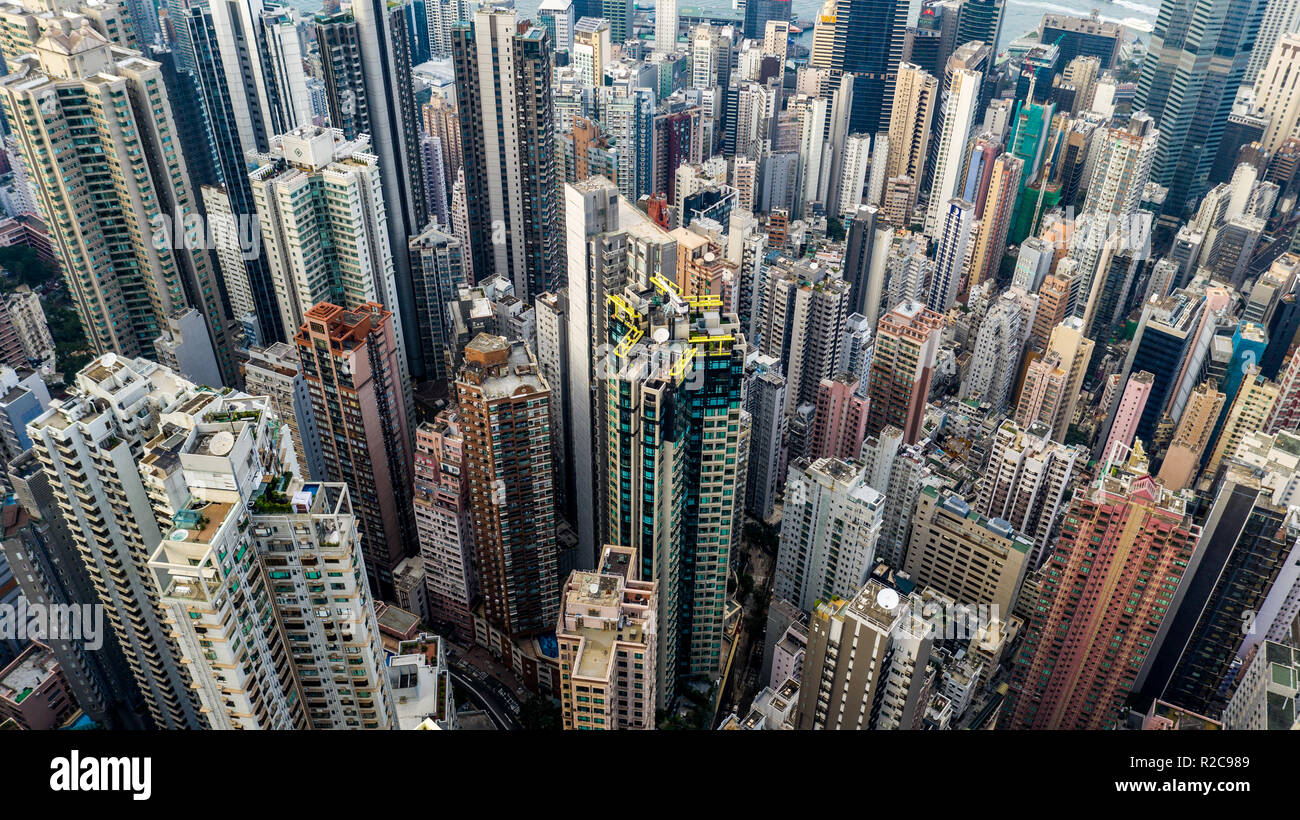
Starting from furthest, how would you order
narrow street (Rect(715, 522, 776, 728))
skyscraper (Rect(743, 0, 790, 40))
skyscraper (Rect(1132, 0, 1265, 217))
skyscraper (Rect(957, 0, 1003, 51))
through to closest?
skyscraper (Rect(743, 0, 790, 40))
skyscraper (Rect(957, 0, 1003, 51))
skyscraper (Rect(1132, 0, 1265, 217))
narrow street (Rect(715, 522, 776, 728))

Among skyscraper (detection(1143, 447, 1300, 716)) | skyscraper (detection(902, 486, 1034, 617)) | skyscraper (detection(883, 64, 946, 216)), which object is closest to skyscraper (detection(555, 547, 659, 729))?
skyscraper (detection(902, 486, 1034, 617))

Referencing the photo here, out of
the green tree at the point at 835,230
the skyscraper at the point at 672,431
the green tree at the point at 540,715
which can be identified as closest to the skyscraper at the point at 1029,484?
the skyscraper at the point at 672,431

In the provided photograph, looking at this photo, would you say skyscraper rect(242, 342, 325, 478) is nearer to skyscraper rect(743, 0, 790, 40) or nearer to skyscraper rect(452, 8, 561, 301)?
skyscraper rect(452, 8, 561, 301)

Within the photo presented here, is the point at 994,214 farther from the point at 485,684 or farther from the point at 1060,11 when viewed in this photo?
the point at 1060,11

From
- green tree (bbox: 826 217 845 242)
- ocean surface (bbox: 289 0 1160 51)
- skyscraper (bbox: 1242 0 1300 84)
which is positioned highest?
skyscraper (bbox: 1242 0 1300 84)

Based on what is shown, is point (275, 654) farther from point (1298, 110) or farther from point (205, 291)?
point (1298, 110)
